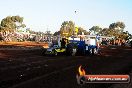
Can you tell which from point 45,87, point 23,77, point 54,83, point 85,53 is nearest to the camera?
point 45,87

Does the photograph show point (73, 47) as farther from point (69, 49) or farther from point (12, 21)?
point (12, 21)

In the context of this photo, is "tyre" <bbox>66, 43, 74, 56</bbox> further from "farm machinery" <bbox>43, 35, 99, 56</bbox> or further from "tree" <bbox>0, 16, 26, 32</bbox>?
"tree" <bbox>0, 16, 26, 32</bbox>

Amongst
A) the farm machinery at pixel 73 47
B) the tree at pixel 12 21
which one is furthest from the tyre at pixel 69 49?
the tree at pixel 12 21

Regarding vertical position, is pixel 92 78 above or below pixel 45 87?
above

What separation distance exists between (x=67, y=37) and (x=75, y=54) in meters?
1.74

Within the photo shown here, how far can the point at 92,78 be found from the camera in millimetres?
5254

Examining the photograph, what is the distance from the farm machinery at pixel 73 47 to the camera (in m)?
27.9

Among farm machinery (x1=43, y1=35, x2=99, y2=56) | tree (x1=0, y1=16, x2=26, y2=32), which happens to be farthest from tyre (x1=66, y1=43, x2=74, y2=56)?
tree (x1=0, y1=16, x2=26, y2=32)

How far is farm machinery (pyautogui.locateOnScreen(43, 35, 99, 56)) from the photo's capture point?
2791 centimetres

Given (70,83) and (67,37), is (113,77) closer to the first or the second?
(70,83)

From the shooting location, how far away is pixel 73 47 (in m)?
28.7

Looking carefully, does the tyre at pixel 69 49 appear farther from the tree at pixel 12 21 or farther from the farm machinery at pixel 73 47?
the tree at pixel 12 21

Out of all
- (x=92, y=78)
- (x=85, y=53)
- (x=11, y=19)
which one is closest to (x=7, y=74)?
(x=92, y=78)

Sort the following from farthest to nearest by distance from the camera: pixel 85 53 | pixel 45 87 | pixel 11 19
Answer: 1. pixel 11 19
2. pixel 85 53
3. pixel 45 87
